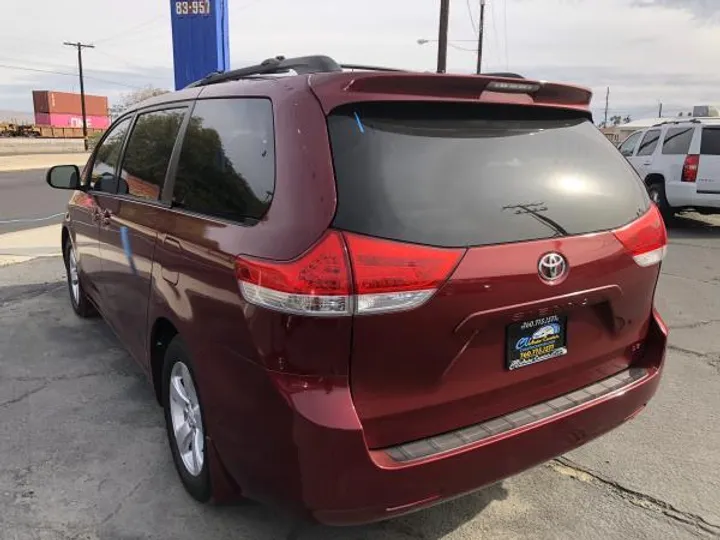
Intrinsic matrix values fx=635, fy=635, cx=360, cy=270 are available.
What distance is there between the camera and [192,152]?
113 inches

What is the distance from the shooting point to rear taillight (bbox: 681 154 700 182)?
1102cm

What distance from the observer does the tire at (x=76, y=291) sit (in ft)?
17.7

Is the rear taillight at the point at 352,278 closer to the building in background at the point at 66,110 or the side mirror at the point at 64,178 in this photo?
the side mirror at the point at 64,178

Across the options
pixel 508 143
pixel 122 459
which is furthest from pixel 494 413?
pixel 122 459

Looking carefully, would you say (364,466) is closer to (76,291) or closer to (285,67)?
(285,67)

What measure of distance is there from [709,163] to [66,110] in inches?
3783

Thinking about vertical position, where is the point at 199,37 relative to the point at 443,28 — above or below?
below

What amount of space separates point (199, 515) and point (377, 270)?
1540mm

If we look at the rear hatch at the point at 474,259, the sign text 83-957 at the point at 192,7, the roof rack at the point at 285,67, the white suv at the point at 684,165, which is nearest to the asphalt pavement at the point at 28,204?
the sign text 83-957 at the point at 192,7

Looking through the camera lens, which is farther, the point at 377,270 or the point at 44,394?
the point at 44,394

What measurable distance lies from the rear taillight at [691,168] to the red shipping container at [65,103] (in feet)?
301

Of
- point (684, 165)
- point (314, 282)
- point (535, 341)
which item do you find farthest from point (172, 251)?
point (684, 165)

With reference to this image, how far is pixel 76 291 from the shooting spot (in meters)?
5.64

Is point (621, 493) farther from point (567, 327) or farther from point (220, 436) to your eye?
point (220, 436)
